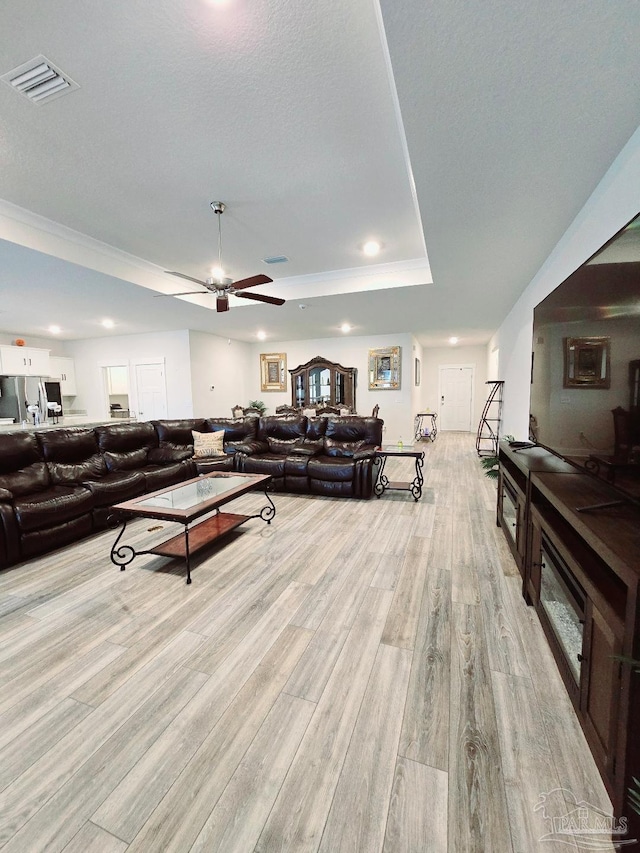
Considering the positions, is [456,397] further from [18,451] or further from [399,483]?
[18,451]

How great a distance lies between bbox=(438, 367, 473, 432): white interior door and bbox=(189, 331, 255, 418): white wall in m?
5.91

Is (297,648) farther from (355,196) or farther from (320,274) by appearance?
(320,274)

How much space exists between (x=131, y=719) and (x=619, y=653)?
1801mm

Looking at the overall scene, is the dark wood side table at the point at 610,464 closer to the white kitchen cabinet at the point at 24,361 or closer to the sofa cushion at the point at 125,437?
the sofa cushion at the point at 125,437

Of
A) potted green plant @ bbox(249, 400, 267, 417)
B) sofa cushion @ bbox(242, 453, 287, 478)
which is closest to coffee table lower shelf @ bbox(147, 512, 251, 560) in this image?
sofa cushion @ bbox(242, 453, 287, 478)

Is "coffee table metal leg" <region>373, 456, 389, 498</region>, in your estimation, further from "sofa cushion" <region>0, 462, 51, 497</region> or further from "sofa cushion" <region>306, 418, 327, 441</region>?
"sofa cushion" <region>0, 462, 51, 497</region>

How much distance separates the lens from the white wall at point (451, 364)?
9.91 meters

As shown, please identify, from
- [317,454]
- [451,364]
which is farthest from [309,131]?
[451,364]

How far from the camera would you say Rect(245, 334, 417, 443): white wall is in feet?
25.8

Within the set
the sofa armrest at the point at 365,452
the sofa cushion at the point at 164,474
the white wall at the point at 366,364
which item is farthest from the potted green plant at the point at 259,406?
the sofa armrest at the point at 365,452

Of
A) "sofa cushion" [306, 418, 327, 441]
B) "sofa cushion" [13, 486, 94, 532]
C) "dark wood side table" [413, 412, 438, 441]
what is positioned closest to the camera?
"sofa cushion" [13, 486, 94, 532]

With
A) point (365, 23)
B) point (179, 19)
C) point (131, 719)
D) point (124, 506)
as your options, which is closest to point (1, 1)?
point (179, 19)

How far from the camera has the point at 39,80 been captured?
1775mm

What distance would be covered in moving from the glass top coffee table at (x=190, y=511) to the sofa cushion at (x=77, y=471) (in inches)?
26.3
